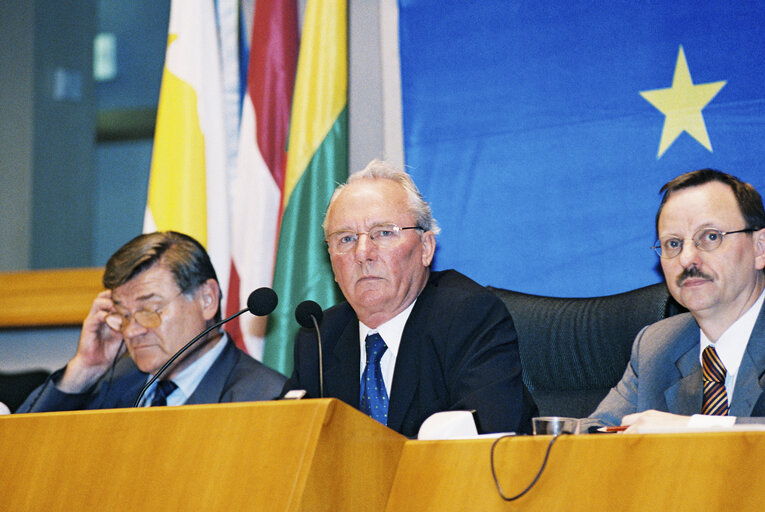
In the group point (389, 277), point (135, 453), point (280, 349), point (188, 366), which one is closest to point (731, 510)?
point (135, 453)

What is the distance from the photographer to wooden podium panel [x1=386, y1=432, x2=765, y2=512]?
48.5 inches

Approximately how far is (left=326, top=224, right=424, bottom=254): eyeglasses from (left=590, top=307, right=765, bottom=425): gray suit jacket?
0.74 metres

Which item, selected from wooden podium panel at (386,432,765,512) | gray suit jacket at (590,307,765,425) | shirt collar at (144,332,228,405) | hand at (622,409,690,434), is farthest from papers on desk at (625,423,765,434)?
shirt collar at (144,332,228,405)

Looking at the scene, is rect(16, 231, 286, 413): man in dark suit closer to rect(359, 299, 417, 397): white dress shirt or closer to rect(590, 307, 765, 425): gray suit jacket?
rect(359, 299, 417, 397): white dress shirt

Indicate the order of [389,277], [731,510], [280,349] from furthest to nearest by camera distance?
[280,349] → [389,277] → [731,510]

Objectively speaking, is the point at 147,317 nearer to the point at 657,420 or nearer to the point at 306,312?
the point at 306,312

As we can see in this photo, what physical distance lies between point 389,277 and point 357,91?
5.27 feet

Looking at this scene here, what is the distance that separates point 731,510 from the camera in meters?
1.21

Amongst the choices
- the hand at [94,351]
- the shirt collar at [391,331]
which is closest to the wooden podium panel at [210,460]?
the shirt collar at [391,331]

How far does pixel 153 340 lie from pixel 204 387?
0.34m

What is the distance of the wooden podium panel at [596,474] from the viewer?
1232mm

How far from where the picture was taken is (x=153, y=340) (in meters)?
3.05

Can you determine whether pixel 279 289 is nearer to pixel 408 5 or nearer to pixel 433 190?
pixel 433 190

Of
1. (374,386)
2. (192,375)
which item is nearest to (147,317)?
(192,375)
